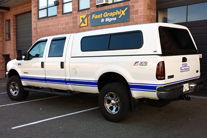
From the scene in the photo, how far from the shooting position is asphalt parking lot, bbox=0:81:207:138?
4.44m

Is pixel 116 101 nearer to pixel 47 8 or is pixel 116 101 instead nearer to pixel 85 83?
pixel 85 83

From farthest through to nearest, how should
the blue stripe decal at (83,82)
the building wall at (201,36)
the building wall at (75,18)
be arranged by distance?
the building wall at (75,18) → the building wall at (201,36) → the blue stripe decal at (83,82)

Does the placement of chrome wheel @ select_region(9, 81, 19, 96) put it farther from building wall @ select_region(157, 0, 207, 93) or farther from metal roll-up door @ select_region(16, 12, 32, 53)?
metal roll-up door @ select_region(16, 12, 32, 53)

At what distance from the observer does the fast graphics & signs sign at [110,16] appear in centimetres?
1052

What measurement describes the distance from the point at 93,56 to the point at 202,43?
5.21 m

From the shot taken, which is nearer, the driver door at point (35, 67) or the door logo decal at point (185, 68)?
the door logo decal at point (185, 68)

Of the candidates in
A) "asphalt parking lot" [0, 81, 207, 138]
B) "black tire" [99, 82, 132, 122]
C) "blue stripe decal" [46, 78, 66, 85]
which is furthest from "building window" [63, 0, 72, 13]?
"black tire" [99, 82, 132, 122]

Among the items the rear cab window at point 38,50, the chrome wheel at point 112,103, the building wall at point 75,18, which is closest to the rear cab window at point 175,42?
the chrome wheel at point 112,103

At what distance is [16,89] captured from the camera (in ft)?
25.2

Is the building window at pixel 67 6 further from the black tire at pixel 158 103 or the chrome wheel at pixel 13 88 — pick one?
the black tire at pixel 158 103

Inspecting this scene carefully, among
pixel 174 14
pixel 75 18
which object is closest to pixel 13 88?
pixel 75 18

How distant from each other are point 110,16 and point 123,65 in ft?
21.9

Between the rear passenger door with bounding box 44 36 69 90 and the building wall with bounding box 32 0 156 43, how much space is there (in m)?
4.79

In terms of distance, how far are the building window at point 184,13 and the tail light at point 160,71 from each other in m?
5.42
